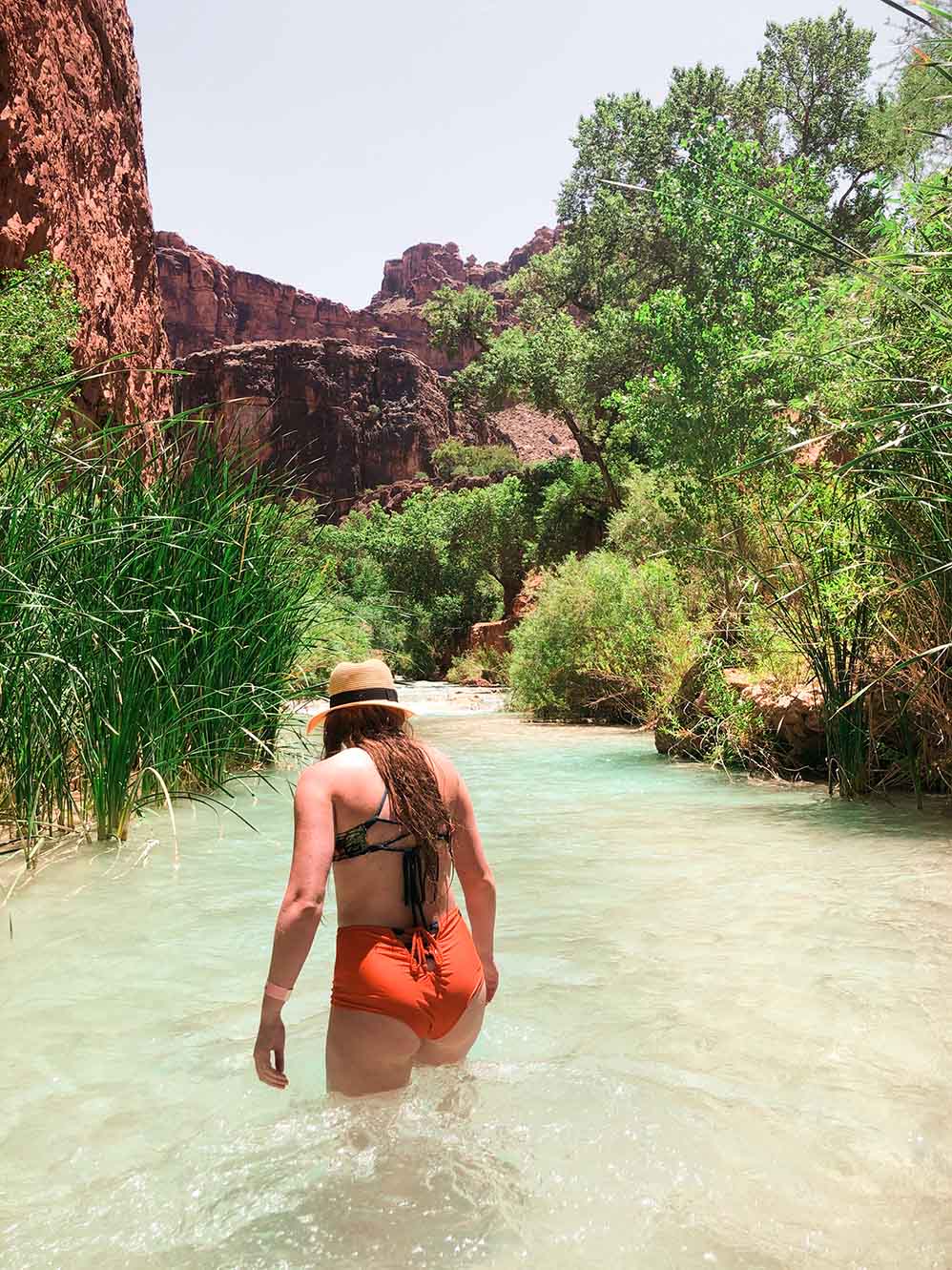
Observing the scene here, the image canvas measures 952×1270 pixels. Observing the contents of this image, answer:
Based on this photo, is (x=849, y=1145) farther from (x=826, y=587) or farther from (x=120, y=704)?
(x=826, y=587)

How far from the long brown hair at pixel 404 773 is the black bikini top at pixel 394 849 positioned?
0.02 metres

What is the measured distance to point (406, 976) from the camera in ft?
7.28

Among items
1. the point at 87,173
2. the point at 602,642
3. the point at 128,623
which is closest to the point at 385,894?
the point at 128,623

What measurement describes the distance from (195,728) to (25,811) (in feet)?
5.28

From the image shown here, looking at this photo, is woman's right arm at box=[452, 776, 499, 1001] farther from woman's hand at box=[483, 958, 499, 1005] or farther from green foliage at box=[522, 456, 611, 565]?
green foliage at box=[522, 456, 611, 565]

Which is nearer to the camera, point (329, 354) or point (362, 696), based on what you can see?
point (362, 696)

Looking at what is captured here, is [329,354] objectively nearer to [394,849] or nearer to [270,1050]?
[394,849]

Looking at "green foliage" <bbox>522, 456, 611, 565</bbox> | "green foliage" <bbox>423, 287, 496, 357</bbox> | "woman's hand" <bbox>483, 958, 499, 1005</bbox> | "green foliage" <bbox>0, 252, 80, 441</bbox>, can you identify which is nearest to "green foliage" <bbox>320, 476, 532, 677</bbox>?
"green foliage" <bbox>522, 456, 611, 565</bbox>

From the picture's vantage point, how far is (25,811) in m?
4.51

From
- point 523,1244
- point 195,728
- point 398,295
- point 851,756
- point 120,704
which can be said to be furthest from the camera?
point 398,295

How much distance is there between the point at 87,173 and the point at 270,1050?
66.9 feet

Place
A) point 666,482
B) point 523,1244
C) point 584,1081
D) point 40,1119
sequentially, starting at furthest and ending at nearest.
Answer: point 666,482 → point 584,1081 → point 40,1119 → point 523,1244

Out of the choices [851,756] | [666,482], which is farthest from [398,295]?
[851,756]

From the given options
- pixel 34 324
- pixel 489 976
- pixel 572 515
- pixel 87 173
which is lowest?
pixel 489 976
